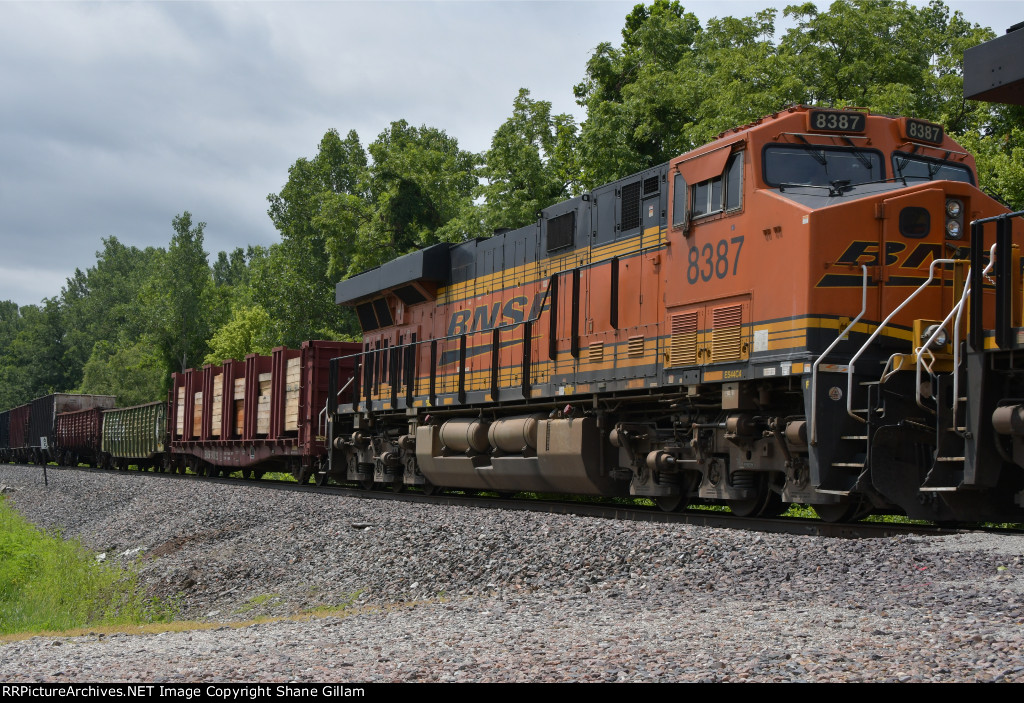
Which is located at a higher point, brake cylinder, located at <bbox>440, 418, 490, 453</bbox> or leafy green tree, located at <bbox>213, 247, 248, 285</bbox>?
leafy green tree, located at <bbox>213, 247, 248, 285</bbox>

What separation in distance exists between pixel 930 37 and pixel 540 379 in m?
13.1

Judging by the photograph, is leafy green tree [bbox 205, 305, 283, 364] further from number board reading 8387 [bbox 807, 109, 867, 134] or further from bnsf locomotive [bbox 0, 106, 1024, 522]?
number board reading 8387 [bbox 807, 109, 867, 134]

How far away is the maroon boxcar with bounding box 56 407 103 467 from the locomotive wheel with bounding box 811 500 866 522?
3270 cm

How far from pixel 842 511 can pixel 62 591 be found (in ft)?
30.7

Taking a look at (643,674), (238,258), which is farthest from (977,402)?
(238,258)

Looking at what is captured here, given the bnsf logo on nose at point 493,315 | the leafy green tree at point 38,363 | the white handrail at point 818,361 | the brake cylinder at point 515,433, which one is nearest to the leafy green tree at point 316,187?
the bnsf logo on nose at point 493,315

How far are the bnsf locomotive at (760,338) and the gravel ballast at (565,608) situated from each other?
3.58 feet

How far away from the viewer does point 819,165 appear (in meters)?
9.59

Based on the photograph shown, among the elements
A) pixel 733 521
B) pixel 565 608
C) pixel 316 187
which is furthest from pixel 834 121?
pixel 316 187

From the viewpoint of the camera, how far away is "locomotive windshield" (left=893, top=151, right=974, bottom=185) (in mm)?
9656

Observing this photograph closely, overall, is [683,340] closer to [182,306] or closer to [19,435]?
[19,435]

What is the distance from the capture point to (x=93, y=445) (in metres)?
37.4

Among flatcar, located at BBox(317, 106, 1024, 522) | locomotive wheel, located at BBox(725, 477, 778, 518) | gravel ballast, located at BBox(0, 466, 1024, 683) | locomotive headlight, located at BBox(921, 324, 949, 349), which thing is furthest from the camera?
locomotive wheel, located at BBox(725, 477, 778, 518)

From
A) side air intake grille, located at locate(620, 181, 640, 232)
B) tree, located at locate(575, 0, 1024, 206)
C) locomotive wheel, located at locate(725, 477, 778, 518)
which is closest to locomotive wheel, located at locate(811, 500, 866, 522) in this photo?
locomotive wheel, located at locate(725, 477, 778, 518)
